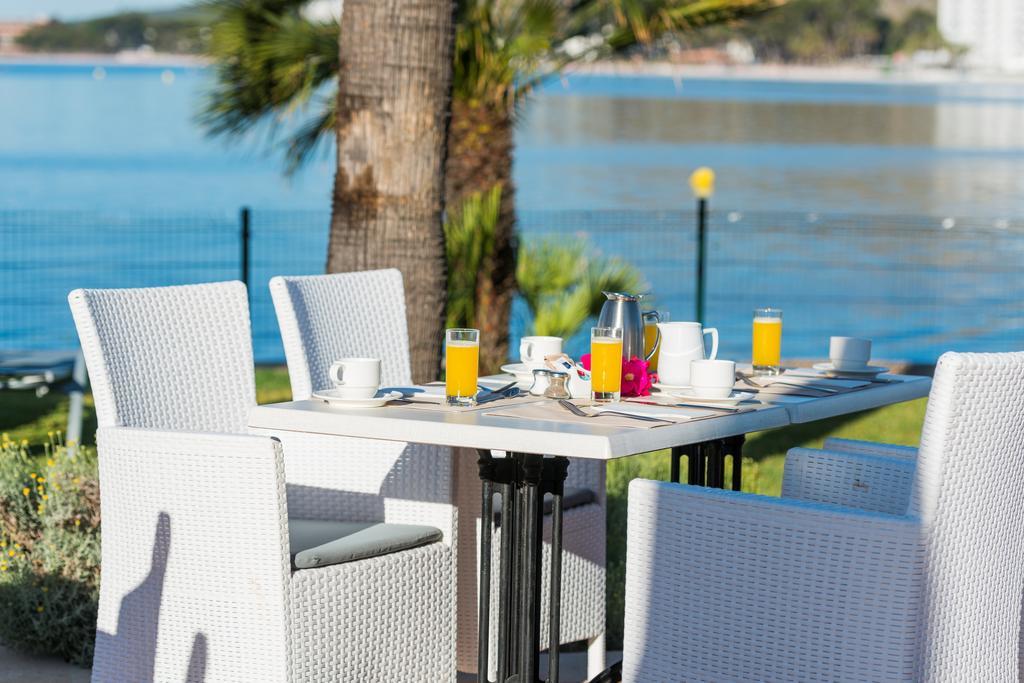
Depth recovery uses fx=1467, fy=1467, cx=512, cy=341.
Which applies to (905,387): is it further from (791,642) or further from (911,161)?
(911,161)

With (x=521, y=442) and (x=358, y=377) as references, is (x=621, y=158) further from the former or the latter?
(x=521, y=442)

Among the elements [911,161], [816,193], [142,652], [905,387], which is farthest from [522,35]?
[911,161]

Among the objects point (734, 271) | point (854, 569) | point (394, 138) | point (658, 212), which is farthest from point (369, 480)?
point (734, 271)

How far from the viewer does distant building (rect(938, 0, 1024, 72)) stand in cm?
12512

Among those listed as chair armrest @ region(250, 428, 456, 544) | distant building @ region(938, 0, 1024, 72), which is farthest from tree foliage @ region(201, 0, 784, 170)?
distant building @ region(938, 0, 1024, 72)

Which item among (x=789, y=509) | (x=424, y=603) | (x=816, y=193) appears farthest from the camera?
(x=816, y=193)

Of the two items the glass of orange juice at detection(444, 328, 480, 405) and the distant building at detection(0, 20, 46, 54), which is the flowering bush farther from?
the distant building at detection(0, 20, 46, 54)

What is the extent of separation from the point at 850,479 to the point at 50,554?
2.04m

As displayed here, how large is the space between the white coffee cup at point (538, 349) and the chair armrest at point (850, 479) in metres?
0.57

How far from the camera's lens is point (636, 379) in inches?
124

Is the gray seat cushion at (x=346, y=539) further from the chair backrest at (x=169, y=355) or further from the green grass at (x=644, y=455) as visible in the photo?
the green grass at (x=644, y=455)

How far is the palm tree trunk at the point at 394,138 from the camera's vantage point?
4691 mm

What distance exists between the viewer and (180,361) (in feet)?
11.1

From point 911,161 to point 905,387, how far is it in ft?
130
